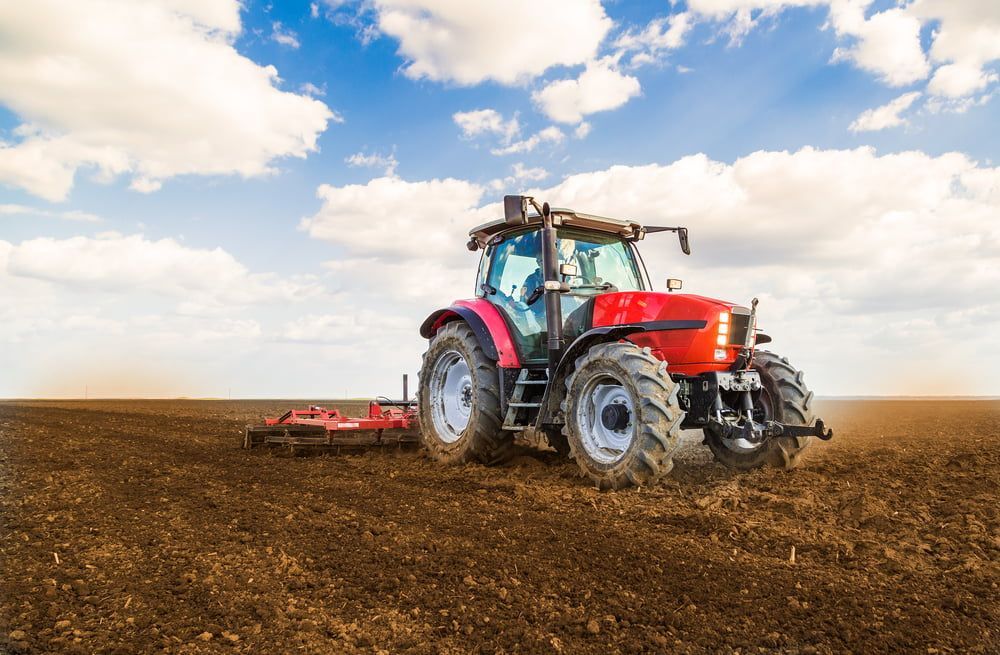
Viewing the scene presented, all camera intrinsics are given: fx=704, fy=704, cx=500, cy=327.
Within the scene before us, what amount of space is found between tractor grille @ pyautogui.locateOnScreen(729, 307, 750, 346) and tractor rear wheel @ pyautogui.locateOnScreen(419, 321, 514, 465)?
242 centimetres

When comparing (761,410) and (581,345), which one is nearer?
(581,345)

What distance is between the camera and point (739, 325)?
645 centimetres

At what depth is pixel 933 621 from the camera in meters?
3.08

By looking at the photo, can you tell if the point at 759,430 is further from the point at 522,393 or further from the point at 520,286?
the point at 520,286

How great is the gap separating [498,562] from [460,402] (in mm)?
4520

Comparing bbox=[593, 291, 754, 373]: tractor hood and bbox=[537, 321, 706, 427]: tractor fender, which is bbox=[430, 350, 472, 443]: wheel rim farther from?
bbox=[593, 291, 754, 373]: tractor hood

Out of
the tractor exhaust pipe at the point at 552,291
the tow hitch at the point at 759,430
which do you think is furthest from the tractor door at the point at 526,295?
the tow hitch at the point at 759,430

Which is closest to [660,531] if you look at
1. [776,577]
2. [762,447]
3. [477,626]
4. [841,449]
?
[776,577]

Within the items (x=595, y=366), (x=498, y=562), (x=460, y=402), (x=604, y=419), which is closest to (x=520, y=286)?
(x=460, y=402)

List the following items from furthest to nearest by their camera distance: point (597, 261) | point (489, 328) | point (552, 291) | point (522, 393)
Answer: point (597, 261) → point (489, 328) → point (522, 393) → point (552, 291)

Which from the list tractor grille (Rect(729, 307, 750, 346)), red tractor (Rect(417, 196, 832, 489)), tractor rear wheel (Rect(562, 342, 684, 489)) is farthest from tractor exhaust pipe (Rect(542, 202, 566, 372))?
tractor grille (Rect(729, 307, 750, 346))

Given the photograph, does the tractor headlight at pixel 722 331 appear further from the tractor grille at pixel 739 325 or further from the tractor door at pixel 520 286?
the tractor door at pixel 520 286

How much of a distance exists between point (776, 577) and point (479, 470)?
12.6 ft

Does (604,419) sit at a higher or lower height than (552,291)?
lower
